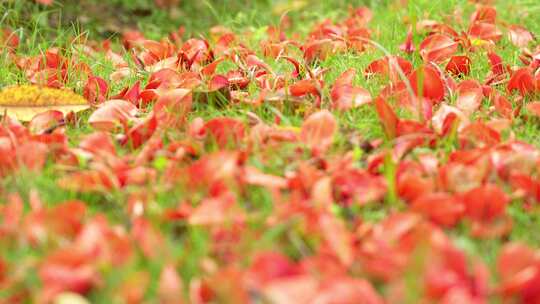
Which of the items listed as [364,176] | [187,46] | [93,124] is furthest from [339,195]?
[187,46]

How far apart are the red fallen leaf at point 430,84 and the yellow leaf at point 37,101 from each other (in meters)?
0.87

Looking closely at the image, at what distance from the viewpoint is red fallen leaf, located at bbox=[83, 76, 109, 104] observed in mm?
2266

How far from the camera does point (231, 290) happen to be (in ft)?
3.66

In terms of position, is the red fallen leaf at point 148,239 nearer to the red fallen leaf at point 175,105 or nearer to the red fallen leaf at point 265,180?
the red fallen leaf at point 265,180

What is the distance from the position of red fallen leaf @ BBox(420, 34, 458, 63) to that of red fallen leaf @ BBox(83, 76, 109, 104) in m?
1.02

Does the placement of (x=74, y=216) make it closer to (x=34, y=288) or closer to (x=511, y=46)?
(x=34, y=288)

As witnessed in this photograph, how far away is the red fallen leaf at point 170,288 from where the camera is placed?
114cm

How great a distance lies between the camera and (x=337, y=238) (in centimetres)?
122

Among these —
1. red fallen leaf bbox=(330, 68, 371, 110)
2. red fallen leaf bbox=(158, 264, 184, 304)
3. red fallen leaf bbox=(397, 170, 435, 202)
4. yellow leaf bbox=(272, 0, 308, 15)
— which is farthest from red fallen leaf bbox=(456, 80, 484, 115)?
yellow leaf bbox=(272, 0, 308, 15)

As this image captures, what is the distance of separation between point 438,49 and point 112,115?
3.82ft

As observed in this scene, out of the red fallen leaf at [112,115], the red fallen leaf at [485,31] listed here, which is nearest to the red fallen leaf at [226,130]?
the red fallen leaf at [112,115]

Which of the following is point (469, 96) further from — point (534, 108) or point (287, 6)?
point (287, 6)

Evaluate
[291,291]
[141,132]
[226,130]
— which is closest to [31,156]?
[141,132]

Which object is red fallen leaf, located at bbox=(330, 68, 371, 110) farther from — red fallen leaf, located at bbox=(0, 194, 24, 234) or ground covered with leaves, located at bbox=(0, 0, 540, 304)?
red fallen leaf, located at bbox=(0, 194, 24, 234)
